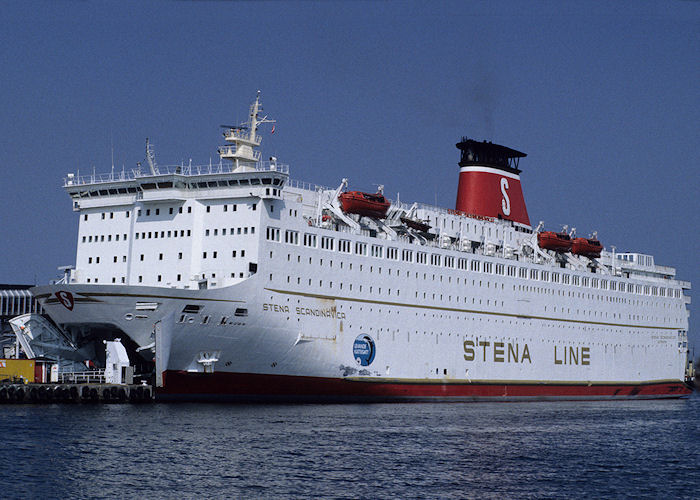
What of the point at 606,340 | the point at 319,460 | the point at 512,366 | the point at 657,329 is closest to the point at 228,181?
the point at 319,460

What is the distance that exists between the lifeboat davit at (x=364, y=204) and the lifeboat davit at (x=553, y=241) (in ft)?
47.7

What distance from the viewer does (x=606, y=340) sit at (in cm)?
6122

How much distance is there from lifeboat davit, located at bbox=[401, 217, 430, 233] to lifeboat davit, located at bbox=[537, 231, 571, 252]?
11367mm

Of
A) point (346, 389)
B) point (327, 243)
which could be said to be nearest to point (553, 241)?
point (327, 243)

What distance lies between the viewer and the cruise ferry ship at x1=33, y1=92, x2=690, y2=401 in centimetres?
3862

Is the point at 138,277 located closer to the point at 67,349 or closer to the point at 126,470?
the point at 67,349

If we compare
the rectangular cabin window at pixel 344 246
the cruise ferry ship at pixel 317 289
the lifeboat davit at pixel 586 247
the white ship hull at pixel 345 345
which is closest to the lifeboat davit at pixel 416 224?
the cruise ferry ship at pixel 317 289

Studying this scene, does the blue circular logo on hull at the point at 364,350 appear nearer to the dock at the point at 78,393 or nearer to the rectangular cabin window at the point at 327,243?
the rectangular cabin window at the point at 327,243

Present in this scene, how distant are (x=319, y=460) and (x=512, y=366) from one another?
2895 cm

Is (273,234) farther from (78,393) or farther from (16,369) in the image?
(16,369)

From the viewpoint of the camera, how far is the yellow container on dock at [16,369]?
41.0 m

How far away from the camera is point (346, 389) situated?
4353 centimetres

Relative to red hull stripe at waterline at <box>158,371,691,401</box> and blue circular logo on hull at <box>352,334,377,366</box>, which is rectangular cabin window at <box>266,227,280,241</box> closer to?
red hull stripe at waterline at <box>158,371,691,401</box>

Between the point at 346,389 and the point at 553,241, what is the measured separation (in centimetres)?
2015
